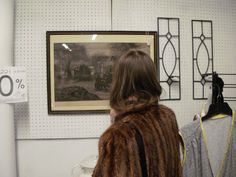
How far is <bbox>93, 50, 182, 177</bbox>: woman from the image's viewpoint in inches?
31.2

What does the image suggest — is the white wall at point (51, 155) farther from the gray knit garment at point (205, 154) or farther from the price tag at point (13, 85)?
the gray knit garment at point (205, 154)

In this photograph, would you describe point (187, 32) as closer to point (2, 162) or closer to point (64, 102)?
point (64, 102)

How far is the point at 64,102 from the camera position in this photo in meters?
1.54

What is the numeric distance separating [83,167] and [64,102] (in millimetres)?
456

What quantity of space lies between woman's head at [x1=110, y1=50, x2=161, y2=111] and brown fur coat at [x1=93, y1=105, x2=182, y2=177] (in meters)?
0.04

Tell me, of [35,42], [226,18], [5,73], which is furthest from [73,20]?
[226,18]

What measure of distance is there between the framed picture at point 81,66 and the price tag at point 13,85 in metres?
0.17

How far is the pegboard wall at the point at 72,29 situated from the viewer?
154 centimetres

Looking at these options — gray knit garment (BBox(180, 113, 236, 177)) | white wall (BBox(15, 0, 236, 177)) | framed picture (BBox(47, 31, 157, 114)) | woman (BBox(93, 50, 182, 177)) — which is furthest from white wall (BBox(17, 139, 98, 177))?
woman (BBox(93, 50, 182, 177))

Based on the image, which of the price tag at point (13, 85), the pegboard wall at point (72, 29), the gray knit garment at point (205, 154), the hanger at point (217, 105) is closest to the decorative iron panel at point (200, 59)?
the pegboard wall at point (72, 29)

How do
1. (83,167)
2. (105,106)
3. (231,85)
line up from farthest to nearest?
(231,85) < (105,106) < (83,167)

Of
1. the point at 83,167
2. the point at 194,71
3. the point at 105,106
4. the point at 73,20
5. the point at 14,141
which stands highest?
the point at 73,20

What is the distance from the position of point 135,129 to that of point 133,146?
0.06m

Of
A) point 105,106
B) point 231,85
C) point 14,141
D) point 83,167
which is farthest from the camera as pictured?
point 231,85
